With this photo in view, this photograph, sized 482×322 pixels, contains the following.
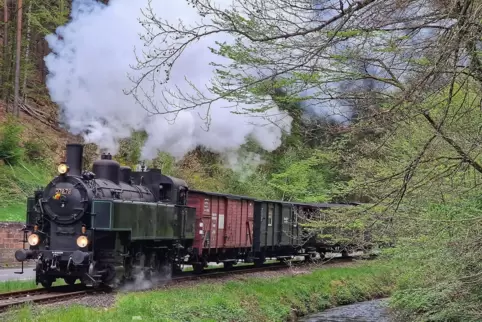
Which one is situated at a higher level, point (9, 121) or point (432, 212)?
point (9, 121)

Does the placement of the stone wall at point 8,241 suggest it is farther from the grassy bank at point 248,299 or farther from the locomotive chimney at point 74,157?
the grassy bank at point 248,299

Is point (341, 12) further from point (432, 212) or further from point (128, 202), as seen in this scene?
point (128, 202)

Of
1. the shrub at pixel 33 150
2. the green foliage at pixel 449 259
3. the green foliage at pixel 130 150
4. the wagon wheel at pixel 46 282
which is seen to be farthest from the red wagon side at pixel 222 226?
the shrub at pixel 33 150

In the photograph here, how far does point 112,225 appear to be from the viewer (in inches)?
520

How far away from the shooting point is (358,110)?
8.61 metres

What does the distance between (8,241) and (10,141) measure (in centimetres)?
659

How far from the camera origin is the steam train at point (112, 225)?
1319 centimetres

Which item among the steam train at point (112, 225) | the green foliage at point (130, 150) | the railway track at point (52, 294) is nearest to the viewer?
the railway track at point (52, 294)

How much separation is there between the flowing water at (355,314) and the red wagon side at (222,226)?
383 centimetres

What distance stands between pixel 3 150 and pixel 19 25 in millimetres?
6614

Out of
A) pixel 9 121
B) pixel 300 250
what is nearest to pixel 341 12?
pixel 300 250

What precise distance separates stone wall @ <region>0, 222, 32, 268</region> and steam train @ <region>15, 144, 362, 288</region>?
647 cm

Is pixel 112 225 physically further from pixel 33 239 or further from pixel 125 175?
pixel 125 175

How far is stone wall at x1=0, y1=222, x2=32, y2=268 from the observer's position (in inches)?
844
